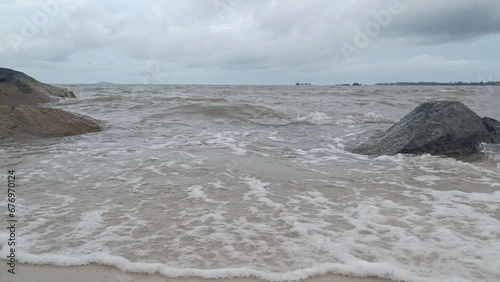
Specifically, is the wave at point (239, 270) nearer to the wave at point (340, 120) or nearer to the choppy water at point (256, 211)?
the choppy water at point (256, 211)

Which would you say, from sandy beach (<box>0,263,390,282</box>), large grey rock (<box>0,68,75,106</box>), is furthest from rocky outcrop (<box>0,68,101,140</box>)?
sandy beach (<box>0,263,390,282</box>)

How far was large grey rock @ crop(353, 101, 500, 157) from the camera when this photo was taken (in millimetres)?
5910

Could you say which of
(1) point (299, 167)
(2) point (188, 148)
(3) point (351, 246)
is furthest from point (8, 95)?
(3) point (351, 246)

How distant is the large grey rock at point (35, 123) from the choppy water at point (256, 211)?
0.80 m

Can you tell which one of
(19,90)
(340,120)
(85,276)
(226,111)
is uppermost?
(19,90)

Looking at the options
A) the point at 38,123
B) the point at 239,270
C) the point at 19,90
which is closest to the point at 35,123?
the point at 38,123

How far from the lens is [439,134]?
5.96 m

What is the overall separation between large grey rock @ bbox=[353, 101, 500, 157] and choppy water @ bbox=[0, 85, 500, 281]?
1.02 ft

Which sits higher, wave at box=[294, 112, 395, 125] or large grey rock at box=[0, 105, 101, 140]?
large grey rock at box=[0, 105, 101, 140]

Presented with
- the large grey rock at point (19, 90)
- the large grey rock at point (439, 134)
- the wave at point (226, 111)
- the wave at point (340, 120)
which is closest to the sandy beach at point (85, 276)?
the large grey rock at point (439, 134)

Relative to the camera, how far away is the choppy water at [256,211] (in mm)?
2590

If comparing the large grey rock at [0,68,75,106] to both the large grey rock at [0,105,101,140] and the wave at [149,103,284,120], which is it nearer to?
the wave at [149,103,284,120]

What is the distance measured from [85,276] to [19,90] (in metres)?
13.6

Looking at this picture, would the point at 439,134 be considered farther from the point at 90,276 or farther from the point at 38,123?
the point at 38,123
